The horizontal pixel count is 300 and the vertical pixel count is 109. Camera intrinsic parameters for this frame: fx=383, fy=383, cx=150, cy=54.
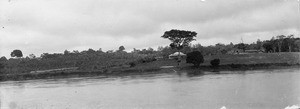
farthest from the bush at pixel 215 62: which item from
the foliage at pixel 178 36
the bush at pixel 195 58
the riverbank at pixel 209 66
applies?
the foliage at pixel 178 36

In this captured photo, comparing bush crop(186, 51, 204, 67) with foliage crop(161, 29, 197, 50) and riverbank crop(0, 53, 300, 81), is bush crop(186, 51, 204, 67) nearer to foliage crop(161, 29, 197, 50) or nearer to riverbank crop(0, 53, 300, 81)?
riverbank crop(0, 53, 300, 81)

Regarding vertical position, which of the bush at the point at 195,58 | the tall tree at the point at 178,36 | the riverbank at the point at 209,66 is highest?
the tall tree at the point at 178,36

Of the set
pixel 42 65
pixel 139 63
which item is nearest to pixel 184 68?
pixel 139 63

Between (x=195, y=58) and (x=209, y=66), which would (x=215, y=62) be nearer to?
(x=209, y=66)

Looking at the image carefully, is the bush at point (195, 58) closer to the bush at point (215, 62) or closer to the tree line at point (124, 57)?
the bush at point (215, 62)

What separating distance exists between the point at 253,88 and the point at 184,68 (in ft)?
117

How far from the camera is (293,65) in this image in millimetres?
56562

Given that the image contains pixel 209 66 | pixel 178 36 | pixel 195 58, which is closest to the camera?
pixel 209 66

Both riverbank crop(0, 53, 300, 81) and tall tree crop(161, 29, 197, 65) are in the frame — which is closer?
riverbank crop(0, 53, 300, 81)

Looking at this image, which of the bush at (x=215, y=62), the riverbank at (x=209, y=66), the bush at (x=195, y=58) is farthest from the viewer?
the bush at (x=195, y=58)

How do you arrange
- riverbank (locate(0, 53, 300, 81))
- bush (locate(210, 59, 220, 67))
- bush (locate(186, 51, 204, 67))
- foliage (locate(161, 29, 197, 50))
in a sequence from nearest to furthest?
riverbank (locate(0, 53, 300, 81)), bush (locate(210, 59, 220, 67)), bush (locate(186, 51, 204, 67)), foliage (locate(161, 29, 197, 50))

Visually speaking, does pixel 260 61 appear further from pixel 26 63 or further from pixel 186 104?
pixel 26 63

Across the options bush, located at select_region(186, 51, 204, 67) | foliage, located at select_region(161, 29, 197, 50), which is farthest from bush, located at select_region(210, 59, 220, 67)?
foliage, located at select_region(161, 29, 197, 50)

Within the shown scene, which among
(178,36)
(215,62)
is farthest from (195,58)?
(178,36)
